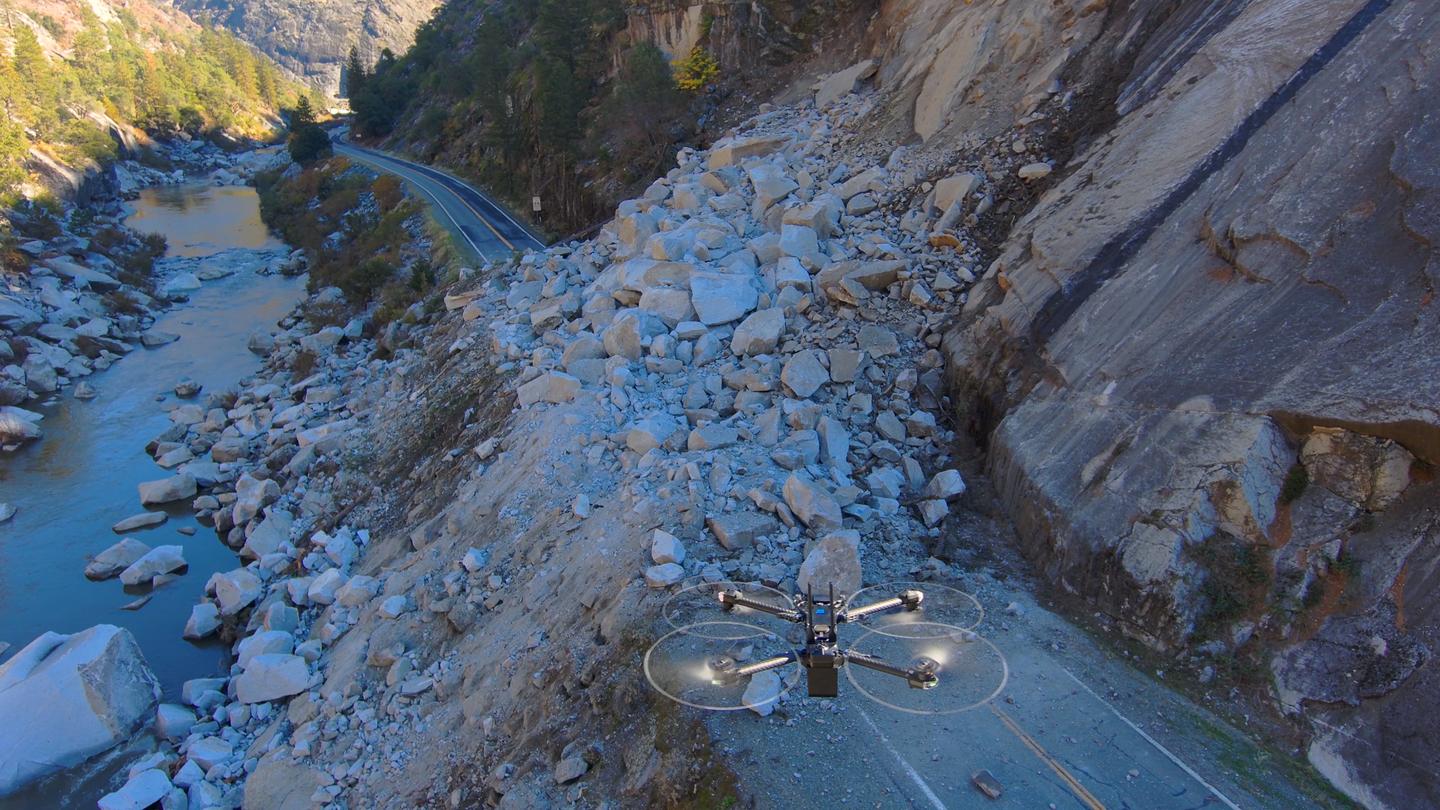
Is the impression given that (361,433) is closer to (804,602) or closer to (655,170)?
(655,170)

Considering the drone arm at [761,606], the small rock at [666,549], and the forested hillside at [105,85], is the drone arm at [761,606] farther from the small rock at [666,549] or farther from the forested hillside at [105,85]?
the forested hillside at [105,85]

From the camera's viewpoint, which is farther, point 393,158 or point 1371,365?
point 393,158

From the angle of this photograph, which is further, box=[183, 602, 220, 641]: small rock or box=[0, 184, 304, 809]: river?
box=[0, 184, 304, 809]: river

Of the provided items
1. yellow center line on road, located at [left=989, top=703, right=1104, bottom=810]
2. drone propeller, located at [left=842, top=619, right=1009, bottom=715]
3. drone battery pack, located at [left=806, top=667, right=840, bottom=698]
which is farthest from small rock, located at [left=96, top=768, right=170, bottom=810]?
yellow center line on road, located at [left=989, top=703, right=1104, bottom=810]

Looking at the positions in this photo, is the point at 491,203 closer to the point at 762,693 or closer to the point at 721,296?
the point at 721,296

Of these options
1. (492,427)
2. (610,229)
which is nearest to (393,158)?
(610,229)

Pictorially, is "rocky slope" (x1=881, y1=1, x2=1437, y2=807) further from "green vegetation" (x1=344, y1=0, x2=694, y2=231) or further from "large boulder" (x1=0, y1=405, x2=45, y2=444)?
"large boulder" (x1=0, y1=405, x2=45, y2=444)
